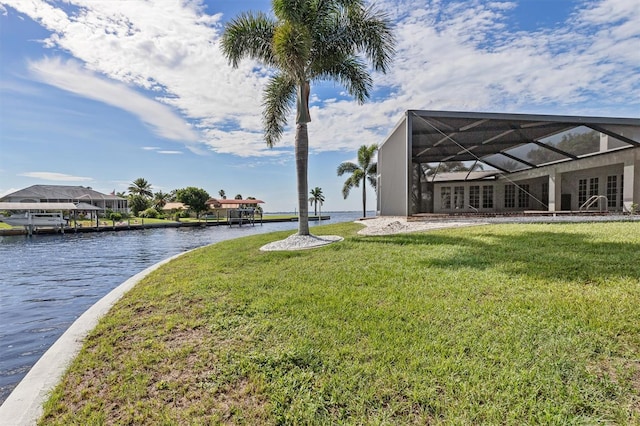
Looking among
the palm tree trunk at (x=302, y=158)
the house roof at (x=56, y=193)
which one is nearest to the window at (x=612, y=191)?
the palm tree trunk at (x=302, y=158)

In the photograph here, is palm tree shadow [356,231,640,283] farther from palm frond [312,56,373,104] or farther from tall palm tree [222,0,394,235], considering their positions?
palm frond [312,56,373,104]

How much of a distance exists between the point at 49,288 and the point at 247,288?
7425mm

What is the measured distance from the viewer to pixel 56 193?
4762cm

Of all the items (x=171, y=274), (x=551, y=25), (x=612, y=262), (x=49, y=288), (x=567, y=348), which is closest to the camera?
(x=567, y=348)

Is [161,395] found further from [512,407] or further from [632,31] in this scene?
[632,31]

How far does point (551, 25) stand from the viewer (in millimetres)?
9477

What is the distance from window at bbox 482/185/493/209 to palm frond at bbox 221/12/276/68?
659 inches

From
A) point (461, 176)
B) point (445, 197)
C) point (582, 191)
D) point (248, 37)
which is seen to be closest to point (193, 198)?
point (445, 197)

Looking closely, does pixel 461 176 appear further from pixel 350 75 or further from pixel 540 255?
pixel 540 255

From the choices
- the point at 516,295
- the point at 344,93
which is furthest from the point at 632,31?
the point at 516,295

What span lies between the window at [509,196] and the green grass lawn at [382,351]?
650 inches

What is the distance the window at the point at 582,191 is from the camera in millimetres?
15398

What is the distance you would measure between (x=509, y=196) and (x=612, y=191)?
630 centimetres

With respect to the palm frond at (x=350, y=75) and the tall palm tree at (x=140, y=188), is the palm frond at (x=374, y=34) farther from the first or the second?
the tall palm tree at (x=140, y=188)
